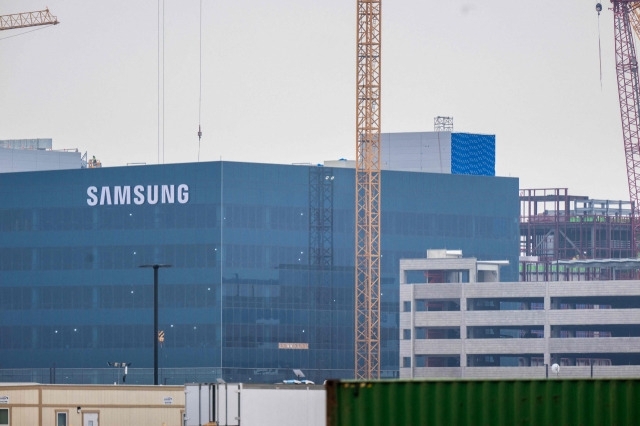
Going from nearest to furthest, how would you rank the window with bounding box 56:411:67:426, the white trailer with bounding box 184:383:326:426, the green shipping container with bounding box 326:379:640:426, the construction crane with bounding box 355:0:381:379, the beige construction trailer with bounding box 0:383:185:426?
the green shipping container with bounding box 326:379:640:426 < the white trailer with bounding box 184:383:326:426 < the beige construction trailer with bounding box 0:383:185:426 < the window with bounding box 56:411:67:426 < the construction crane with bounding box 355:0:381:379

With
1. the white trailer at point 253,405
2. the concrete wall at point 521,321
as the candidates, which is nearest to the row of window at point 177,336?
the concrete wall at point 521,321

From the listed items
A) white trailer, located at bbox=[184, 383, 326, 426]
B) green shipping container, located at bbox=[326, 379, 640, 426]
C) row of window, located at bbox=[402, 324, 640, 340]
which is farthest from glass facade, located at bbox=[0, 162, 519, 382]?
green shipping container, located at bbox=[326, 379, 640, 426]

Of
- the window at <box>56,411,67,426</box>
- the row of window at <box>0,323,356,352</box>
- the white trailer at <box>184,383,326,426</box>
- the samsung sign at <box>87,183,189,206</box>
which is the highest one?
the samsung sign at <box>87,183,189,206</box>

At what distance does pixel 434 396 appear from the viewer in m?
34.8

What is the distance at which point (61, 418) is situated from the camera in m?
73.1

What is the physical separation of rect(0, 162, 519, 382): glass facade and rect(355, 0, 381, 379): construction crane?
3286 millimetres

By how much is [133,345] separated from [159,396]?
379 feet

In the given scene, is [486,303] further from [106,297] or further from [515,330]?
[106,297]

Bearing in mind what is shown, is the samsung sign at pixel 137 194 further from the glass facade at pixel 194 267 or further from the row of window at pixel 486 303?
the row of window at pixel 486 303

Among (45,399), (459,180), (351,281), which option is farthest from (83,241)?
(45,399)

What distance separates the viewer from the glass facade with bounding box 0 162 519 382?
185 meters

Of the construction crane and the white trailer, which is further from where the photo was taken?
the construction crane

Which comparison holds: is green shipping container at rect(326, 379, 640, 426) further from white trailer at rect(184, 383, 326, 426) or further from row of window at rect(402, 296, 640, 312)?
row of window at rect(402, 296, 640, 312)

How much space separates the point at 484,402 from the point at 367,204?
145611 millimetres
